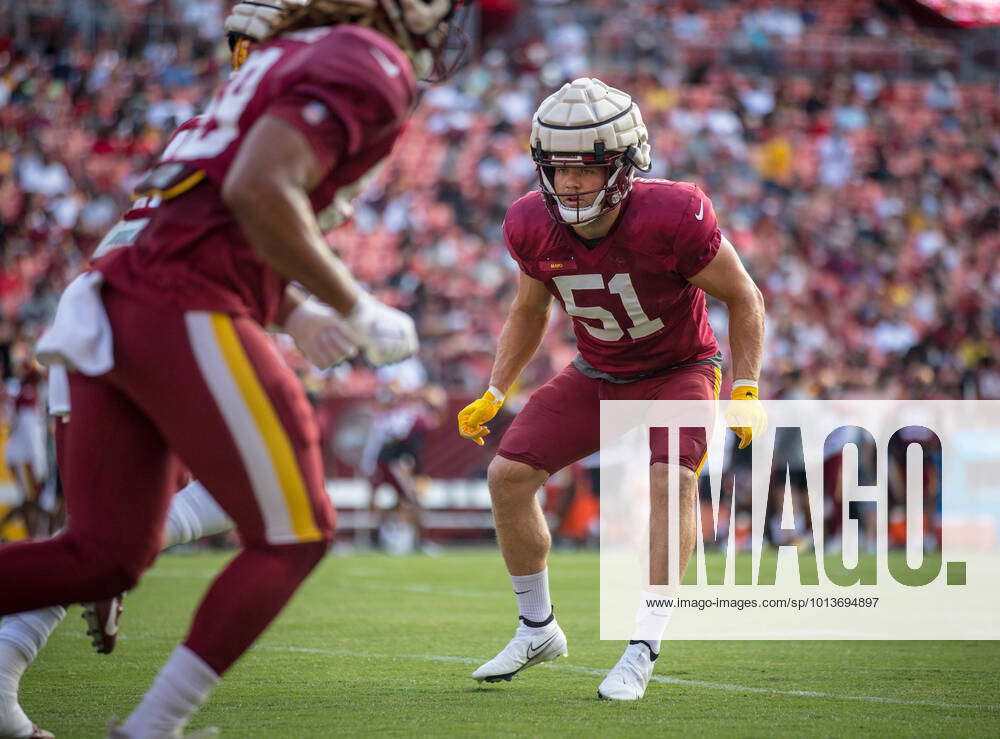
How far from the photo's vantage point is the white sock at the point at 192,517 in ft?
12.5

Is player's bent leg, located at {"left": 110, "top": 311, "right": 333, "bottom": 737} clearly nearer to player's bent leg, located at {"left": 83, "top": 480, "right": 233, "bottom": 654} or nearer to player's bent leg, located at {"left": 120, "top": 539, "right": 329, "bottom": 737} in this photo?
player's bent leg, located at {"left": 120, "top": 539, "right": 329, "bottom": 737}

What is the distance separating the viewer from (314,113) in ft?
9.00

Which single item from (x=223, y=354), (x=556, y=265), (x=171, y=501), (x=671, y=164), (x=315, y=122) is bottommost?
(x=671, y=164)

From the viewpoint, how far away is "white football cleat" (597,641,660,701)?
13.8 feet

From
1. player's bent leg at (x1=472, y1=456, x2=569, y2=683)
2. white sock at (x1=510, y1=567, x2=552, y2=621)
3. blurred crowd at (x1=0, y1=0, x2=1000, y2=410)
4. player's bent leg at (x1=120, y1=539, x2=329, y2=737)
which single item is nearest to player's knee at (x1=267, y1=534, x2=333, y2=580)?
player's bent leg at (x1=120, y1=539, x2=329, y2=737)

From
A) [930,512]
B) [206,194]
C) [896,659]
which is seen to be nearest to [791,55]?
[930,512]

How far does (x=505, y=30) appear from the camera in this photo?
862 inches

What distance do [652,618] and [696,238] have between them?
1244 mm

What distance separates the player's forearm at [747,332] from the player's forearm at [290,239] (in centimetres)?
211

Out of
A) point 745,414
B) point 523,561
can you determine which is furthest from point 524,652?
point 745,414

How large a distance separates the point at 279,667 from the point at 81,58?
14.3 m

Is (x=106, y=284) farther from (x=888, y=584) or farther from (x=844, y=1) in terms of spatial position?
(x=844, y=1)

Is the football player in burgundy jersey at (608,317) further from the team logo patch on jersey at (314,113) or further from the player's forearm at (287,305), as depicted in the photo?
the team logo patch on jersey at (314,113)

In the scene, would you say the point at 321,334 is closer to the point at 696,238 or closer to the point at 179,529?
the point at 179,529
